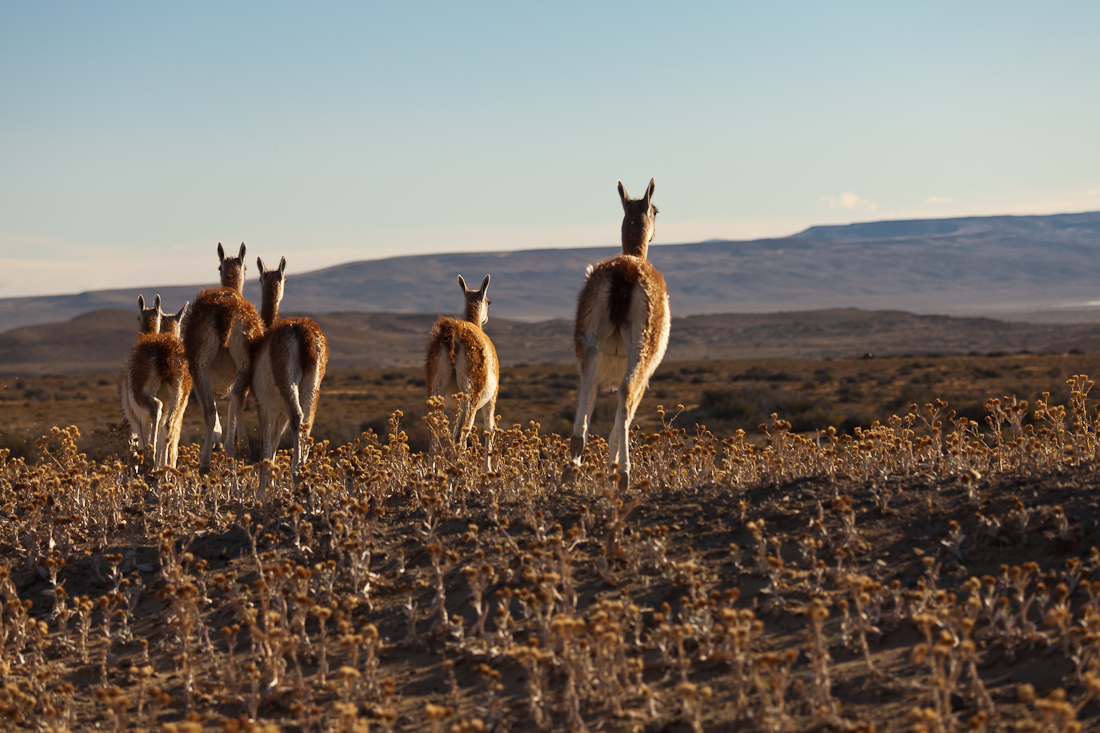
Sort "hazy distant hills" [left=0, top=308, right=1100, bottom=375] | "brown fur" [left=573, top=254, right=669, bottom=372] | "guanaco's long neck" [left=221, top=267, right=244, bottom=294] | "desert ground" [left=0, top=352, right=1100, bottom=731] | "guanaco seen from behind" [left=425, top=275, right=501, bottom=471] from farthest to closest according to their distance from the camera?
"hazy distant hills" [left=0, top=308, right=1100, bottom=375], "guanaco's long neck" [left=221, top=267, right=244, bottom=294], "guanaco seen from behind" [left=425, top=275, right=501, bottom=471], "brown fur" [left=573, top=254, right=669, bottom=372], "desert ground" [left=0, top=352, right=1100, bottom=731]

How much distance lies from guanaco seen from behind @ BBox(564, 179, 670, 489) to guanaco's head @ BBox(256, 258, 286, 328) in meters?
3.85

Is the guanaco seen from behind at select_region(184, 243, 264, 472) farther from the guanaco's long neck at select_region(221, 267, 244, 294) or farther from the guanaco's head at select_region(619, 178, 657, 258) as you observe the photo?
the guanaco's head at select_region(619, 178, 657, 258)

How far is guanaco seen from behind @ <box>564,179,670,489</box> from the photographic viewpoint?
767cm

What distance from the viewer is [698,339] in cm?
9944

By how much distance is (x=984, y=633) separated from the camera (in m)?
4.74

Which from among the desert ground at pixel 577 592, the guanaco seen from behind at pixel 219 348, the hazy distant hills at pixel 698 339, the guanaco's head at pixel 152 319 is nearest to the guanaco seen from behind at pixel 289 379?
the guanaco seen from behind at pixel 219 348

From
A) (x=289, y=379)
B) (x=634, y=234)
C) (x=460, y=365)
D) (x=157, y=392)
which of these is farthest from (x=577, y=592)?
(x=157, y=392)

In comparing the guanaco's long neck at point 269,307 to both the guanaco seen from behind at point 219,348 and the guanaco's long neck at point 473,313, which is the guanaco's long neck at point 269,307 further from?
the guanaco's long neck at point 473,313

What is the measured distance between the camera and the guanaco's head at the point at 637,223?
9203mm

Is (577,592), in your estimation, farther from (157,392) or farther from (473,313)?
(157,392)

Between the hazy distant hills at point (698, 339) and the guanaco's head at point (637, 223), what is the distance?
200ft

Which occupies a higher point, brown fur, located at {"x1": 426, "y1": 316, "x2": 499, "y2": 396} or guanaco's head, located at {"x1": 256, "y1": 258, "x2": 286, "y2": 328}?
guanaco's head, located at {"x1": 256, "y1": 258, "x2": 286, "y2": 328}

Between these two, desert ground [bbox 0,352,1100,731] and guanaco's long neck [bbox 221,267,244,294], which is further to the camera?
guanaco's long neck [bbox 221,267,244,294]

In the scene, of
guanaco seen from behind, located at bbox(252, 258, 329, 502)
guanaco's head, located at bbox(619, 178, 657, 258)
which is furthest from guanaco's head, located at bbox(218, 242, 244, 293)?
guanaco's head, located at bbox(619, 178, 657, 258)
